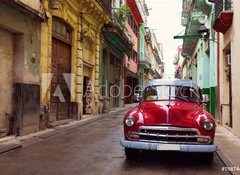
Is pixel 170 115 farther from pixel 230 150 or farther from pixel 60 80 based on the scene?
pixel 60 80

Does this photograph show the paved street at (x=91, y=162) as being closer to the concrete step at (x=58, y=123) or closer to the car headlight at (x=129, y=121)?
the car headlight at (x=129, y=121)

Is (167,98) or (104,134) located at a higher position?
(167,98)

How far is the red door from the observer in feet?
41.9

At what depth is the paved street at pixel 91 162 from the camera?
5.72m

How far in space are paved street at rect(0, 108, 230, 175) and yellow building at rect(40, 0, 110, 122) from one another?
3.88 meters

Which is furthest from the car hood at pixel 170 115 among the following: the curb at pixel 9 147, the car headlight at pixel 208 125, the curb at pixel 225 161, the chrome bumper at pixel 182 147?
the curb at pixel 9 147

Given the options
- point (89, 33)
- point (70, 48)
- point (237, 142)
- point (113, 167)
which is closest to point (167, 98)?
point (113, 167)

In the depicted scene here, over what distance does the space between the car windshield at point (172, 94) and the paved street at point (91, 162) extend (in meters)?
1.33

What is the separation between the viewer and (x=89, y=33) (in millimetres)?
17078

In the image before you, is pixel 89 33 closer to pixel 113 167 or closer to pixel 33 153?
pixel 33 153

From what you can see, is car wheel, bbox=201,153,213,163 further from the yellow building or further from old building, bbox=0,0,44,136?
the yellow building

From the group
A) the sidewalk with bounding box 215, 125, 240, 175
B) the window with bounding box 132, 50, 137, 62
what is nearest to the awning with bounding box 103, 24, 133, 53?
the window with bounding box 132, 50, 137, 62

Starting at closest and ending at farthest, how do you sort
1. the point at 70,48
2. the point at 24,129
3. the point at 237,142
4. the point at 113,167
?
the point at 113,167 < the point at 237,142 < the point at 24,129 < the point at 70,48

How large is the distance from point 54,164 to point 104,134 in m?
4.46
